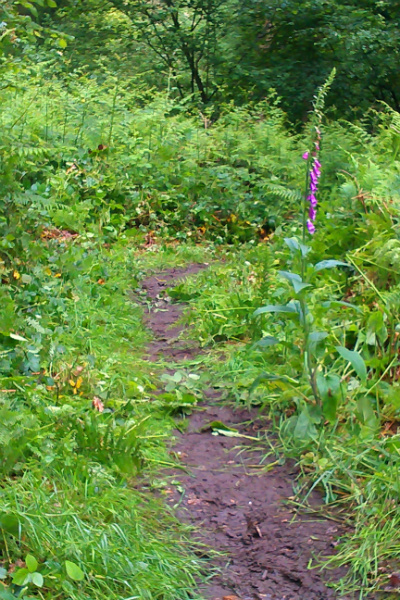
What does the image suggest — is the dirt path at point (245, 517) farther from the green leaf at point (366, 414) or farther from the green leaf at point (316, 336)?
the green leaf at point (316, 336)

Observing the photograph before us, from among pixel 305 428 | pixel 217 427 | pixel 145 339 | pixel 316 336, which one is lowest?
pixel 145 339

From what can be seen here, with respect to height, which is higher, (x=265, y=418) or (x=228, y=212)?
(x=265, y=418)

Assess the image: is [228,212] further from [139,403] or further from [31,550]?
[31,550]

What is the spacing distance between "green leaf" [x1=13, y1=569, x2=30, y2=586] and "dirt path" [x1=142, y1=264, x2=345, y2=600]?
0.72m

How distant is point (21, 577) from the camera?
8.19 feet

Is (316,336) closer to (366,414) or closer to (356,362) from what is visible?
(356,362)

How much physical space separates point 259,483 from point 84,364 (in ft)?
4.42

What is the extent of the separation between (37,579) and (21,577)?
6cm

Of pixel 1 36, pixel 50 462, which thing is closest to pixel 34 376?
pixel 50 462

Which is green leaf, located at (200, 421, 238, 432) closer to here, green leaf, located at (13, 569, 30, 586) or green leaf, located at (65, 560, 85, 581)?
green leaf, located at (65, 560, 85, 581)

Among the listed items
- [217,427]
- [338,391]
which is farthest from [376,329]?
[217,427]

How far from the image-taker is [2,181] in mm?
5055

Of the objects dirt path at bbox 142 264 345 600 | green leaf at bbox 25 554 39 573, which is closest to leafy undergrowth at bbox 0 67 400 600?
green leaf at bbox 25 554 39 573

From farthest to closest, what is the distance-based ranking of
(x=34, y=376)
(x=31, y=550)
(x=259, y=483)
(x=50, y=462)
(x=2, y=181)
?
(x=2, y=181) < (x=34, y=376) < (x=259, y=483) < (x=50, y=462) < (x=31, y=550)
